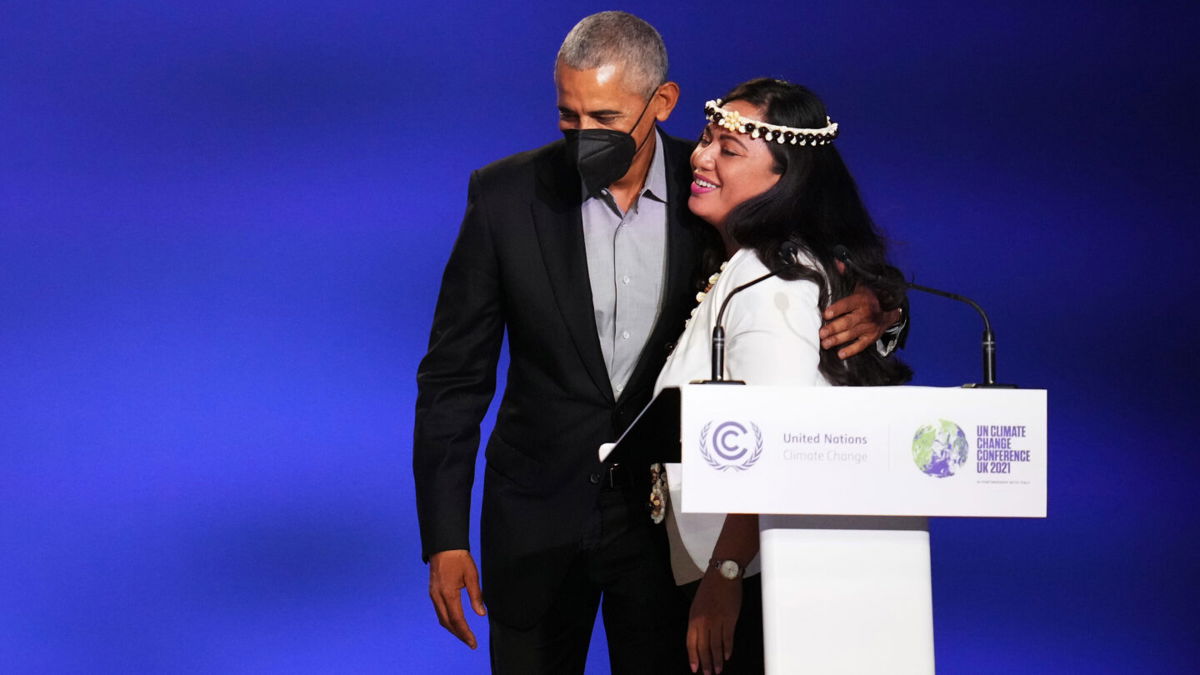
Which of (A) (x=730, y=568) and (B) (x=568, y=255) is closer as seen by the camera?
(A) (x=730, y=568)

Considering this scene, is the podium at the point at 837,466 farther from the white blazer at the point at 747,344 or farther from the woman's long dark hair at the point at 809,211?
the woman's long dark hair at the point at 809,211

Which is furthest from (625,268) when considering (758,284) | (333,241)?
(333,241)

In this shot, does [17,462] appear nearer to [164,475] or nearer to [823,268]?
[164,475]

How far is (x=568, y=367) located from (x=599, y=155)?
0.33 metres

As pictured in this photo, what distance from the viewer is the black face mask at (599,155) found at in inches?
82.5

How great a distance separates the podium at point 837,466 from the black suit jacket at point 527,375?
63 cm

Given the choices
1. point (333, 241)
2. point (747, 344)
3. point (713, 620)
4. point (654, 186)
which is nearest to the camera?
point (747, 344)

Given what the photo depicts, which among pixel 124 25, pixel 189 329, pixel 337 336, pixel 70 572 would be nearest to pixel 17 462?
pixel 70 572

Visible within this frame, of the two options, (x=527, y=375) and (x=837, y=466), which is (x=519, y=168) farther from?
(x=837, y=466)

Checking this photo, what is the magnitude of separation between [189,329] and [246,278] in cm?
18

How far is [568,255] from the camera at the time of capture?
211 centimetres

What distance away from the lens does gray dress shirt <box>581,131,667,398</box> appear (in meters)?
2.10

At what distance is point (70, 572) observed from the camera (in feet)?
10.7

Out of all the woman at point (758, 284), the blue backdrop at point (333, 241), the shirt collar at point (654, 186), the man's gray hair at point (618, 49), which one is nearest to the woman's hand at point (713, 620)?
the woman at point (758, 284)
